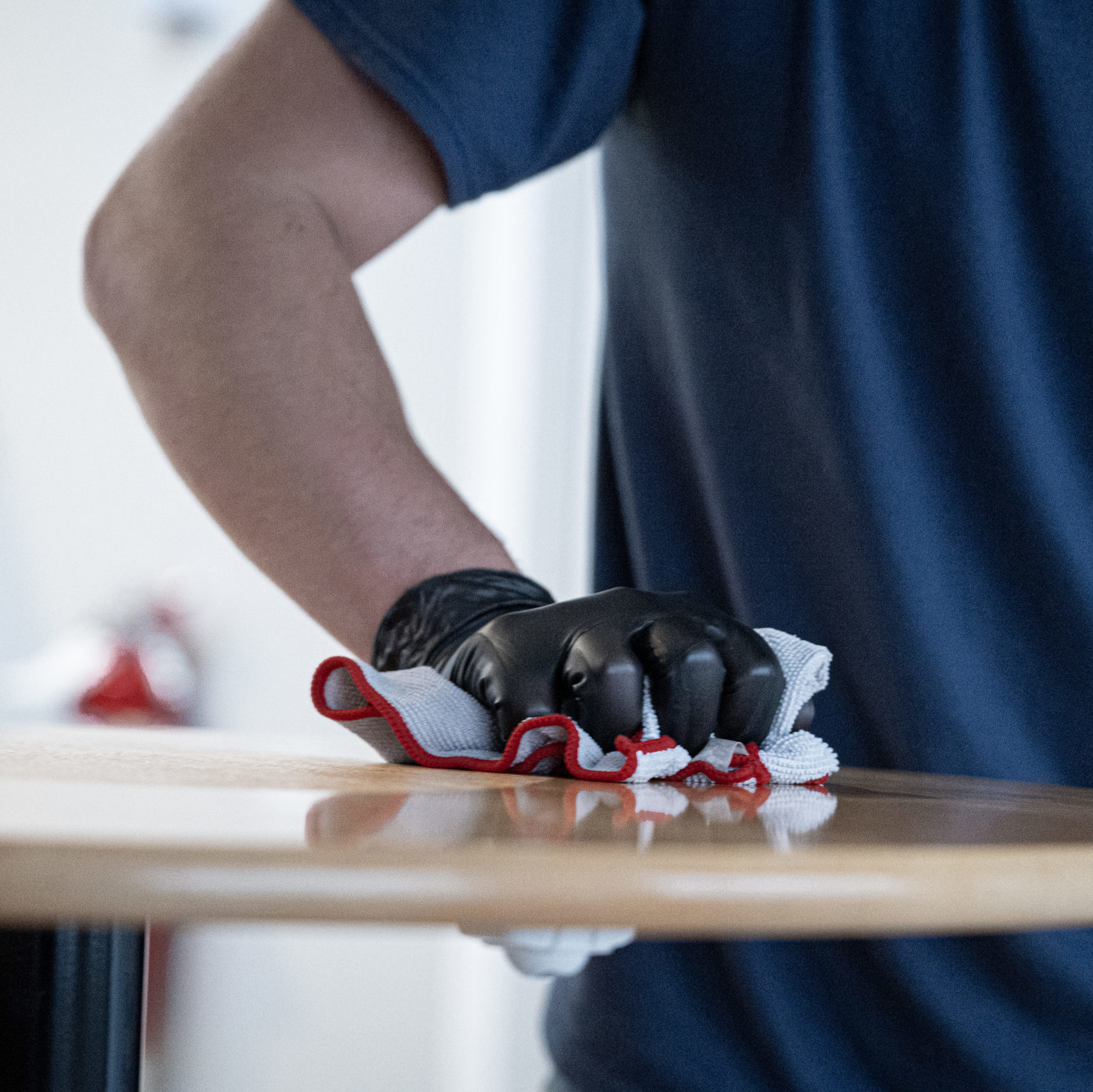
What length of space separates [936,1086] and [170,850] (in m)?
0.55

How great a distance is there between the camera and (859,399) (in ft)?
2.25

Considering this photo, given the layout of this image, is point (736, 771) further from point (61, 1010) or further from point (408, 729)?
point (61, 1010)

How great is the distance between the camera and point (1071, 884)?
234mm


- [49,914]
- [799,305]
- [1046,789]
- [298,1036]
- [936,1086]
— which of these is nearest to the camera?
[49,914]

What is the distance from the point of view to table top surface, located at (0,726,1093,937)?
184 millimetres

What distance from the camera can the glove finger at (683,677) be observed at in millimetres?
375

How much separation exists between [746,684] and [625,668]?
0.15 ft

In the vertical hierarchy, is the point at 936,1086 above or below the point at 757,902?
below

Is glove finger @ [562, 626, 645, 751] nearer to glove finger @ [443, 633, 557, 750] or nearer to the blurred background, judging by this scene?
glove finger @ [443, 633, 557, 750]

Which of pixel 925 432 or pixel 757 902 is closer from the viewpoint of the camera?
pixel 757 902

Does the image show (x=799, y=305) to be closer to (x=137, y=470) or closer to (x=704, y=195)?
(x=704, y=195)

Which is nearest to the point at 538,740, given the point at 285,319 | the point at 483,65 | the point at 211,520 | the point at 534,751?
the point at 534,751

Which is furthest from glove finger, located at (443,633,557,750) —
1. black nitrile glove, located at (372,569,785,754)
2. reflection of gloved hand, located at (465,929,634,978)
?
reflection of gloved hand, located at (465,929,634,978)

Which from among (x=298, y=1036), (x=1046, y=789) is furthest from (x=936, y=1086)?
(x=298, y=1036)
